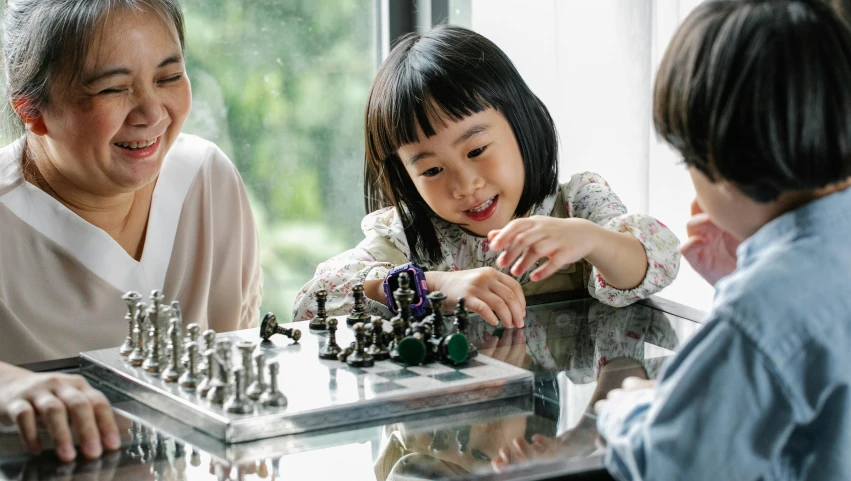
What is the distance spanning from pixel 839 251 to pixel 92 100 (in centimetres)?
115

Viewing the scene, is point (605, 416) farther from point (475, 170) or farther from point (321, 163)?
point (321, 163)

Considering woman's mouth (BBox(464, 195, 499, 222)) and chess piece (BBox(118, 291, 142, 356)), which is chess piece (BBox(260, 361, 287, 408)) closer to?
chess piece (BBox(118, 291, 142, 356))

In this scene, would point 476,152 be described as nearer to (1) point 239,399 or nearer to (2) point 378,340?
(2) point 378,340

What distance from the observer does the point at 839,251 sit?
2.85 ft

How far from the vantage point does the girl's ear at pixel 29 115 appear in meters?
1.63

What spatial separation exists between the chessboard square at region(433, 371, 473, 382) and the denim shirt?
28cm

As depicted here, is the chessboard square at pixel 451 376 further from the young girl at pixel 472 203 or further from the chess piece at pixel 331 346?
the young girl at pixel 472 203

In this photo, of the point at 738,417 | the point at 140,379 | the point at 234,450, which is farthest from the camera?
the point at 140,379

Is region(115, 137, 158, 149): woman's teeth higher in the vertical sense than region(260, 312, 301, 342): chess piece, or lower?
higher

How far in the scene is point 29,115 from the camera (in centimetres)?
164

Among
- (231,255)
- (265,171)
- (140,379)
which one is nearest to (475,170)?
(231,255)

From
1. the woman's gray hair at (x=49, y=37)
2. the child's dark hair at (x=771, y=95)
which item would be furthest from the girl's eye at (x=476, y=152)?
the child's dark hair at (x=771, y=95)

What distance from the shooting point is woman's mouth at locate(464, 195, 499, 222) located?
5.83 ft

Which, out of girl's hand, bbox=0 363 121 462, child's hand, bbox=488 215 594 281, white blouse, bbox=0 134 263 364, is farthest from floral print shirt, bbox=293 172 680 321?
girl's hand, bbox=0 363 121 462
